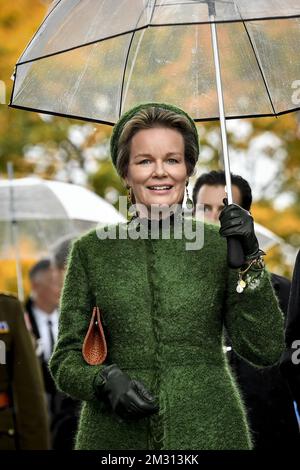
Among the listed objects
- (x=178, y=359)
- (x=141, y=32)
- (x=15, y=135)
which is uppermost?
(x=15, y=135)

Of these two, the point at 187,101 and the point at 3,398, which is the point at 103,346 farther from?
the point at 3,398

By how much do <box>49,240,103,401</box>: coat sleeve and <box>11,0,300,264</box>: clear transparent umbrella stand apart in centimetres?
79

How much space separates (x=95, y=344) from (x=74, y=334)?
0.10 metres

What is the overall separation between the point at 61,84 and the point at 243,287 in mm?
1318

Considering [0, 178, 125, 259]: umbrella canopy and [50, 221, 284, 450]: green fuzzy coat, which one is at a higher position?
[0, 178, 125, 259]: umbrella canopy

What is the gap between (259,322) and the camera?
3.73 meters

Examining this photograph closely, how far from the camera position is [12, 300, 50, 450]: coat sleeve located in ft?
19.6

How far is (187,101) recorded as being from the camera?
15.4 ft

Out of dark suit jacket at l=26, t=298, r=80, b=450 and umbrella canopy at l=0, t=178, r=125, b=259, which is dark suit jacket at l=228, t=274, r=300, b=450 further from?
umbrella canopy at l=0, t=178, r=125, b=259

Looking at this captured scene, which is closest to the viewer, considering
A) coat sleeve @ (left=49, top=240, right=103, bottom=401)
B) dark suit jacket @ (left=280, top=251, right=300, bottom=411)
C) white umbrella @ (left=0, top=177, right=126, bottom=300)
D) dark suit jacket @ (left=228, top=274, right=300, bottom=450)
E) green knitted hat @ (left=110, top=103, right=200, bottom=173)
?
coat sleeve @ (left=49, top=240, right=103, bottom=401)

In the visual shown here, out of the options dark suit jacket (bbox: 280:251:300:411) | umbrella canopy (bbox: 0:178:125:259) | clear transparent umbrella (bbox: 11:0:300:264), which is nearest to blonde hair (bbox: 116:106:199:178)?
clear transparent umbrella (bbox: 11:0:300:264)

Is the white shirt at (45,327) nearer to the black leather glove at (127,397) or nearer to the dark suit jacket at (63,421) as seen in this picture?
the dark suit jacket at (63,421)
